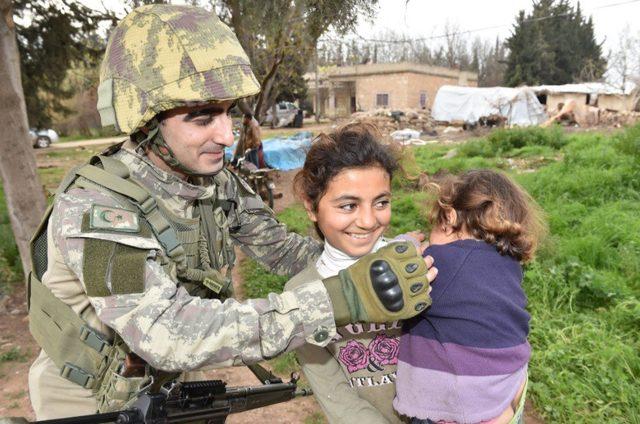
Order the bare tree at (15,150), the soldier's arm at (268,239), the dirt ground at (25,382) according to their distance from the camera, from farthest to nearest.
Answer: the bare tree at (15,150)
the dirt ground at (25,382)
the soldier's arm at (268,239)

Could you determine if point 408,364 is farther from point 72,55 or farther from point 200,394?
point 72,55

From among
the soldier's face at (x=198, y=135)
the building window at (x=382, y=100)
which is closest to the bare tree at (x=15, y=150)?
the soldier's face at (x=198, y=135)

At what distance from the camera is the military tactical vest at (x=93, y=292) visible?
5.22ft

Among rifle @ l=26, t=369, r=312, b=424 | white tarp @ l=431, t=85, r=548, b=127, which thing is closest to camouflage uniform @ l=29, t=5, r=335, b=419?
rifle @ l=26, t=369, r=312, b=424

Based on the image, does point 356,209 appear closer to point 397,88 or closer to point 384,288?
point 384,288

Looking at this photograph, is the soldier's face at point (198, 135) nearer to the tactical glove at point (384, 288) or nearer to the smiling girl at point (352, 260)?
the smiling girl at point (352, 260)

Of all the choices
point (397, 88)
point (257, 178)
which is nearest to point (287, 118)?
point (397, 88)

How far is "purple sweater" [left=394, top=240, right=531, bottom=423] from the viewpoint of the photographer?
141 cm

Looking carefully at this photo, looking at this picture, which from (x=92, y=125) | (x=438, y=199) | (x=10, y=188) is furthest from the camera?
(x=92, y=125)

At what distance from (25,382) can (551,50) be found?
40937 millimetres

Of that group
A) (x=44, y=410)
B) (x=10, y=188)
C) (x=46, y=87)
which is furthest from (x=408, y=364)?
(x=46, y=87)

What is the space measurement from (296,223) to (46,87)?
3852mm

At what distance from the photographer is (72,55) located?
625cm

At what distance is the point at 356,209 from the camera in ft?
5.64
